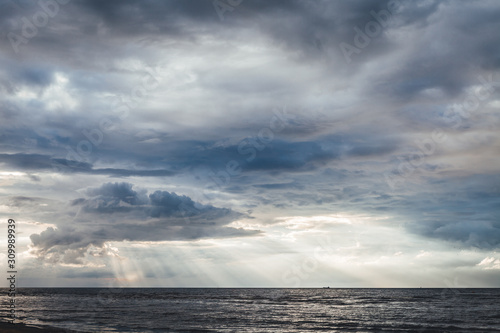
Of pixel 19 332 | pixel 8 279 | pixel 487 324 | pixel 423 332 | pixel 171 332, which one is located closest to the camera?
pixel 19 332

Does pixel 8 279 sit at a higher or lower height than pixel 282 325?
higher

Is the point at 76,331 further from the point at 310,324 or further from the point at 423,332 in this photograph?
the point at 423,332

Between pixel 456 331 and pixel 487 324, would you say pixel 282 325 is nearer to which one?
pixel 456 331

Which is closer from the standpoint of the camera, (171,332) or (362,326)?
(171,332)

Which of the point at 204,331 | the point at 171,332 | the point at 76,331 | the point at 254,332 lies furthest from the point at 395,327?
the point at 76,331

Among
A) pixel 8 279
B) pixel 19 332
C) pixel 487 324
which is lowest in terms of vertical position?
pixel 487 324

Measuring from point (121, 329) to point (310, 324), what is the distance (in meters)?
28.6

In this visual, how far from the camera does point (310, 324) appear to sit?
62.9m

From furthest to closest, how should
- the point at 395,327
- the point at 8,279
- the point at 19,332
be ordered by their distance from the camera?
the point at 395,327
the point at 8,279
the point at 19,332

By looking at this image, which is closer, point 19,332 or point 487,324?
point 19,332

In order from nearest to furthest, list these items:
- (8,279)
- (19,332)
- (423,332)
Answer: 1. (19,332)
2. (8,279)
3. (423,332)

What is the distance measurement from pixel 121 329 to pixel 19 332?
41.3 ft

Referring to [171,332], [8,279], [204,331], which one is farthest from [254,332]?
[8,279]

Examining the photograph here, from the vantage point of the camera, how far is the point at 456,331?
56375mm
